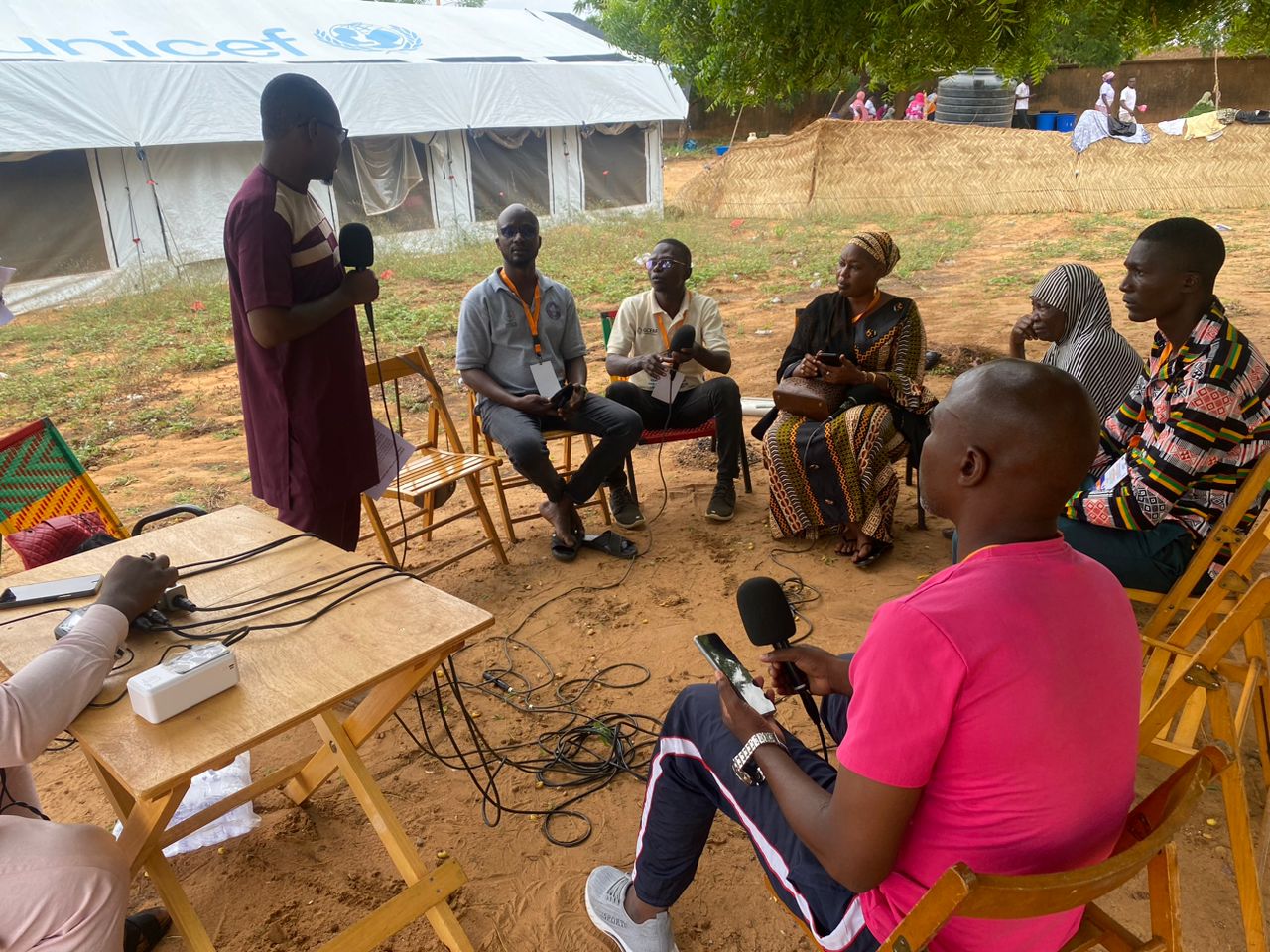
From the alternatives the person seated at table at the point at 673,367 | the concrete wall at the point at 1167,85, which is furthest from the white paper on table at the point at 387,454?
the concrete wall at the point at 1167,85

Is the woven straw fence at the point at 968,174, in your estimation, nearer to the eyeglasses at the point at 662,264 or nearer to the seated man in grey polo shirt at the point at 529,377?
the eyeglasses at the point at 662,264

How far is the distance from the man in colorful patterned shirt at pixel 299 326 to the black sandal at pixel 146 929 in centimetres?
135

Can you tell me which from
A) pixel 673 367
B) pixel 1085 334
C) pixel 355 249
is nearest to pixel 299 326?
pixel 355 249

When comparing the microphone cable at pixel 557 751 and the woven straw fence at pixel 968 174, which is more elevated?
the woven straw fence at pixel 968 174

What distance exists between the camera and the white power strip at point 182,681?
68.9 inches

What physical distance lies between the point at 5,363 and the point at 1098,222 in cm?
1488

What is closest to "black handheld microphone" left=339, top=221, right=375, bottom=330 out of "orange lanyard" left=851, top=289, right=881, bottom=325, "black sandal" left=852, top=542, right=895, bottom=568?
"orange lanyard" left=851, top=289, right=881, bottom=325

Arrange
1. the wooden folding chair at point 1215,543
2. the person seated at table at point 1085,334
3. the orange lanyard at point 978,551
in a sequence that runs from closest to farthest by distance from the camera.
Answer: the orange lanyard at point 978,551 → the wooden folding chair at point 1215,543 → the person seated at table at point 1085,334

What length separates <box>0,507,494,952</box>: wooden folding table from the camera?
1732 mm

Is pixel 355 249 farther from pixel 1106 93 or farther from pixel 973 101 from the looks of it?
pixel 1106 93

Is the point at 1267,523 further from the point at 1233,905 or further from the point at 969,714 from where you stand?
the point at 969,714

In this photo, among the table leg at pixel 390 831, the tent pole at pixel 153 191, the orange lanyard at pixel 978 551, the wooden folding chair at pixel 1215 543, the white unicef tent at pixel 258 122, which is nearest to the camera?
the orange lanyard at pixel 978 551

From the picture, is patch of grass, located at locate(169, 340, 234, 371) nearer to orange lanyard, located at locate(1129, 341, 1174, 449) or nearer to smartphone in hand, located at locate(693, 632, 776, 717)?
orange lanyard, located at locate(1129, 341, 1174, 449)

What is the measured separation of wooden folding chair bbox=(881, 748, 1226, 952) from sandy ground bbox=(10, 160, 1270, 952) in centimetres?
89
